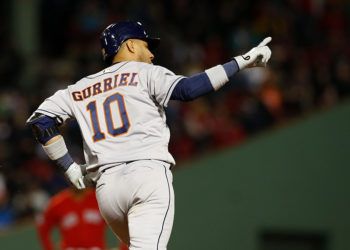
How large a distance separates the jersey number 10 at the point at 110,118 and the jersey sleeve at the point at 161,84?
7.6 inches

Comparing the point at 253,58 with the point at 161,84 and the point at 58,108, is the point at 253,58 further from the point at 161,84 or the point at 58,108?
the point at 58,108

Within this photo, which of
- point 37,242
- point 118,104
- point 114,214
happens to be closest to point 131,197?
point 114,214

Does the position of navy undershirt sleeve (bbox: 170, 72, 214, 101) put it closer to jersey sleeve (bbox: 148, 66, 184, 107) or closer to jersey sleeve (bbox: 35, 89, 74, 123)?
jersey sleeve (bbox: 148, 66, 184, 107)

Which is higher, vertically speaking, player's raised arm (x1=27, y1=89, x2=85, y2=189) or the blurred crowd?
the blurred crowd

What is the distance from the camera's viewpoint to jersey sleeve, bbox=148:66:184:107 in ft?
18.6

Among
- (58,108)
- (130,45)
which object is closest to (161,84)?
(130,45)

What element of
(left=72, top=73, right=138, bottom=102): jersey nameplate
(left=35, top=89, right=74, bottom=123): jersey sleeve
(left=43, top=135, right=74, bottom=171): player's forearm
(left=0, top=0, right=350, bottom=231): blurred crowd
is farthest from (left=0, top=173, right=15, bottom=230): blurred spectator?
(left=72, top=73, right=138, bottom=102): jersey nameplate

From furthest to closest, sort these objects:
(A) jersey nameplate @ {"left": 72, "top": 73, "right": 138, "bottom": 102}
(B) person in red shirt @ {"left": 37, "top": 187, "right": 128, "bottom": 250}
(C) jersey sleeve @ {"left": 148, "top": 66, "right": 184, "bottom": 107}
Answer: (B) person in red shirt @ {"left": 37, "top": 187, "right": 128, "bottom": 250} → (A) jersey nameplate @ {"left": 72, "top": 73, "right": 138, "bottom": 102} → (C) jersey sleeve @ {"left": 148, "top": 66, "right": 184, "bottom": 107}

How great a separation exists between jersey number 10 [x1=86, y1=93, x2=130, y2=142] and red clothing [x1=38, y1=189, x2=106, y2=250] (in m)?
2.99

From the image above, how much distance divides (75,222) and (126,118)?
315 centimetres

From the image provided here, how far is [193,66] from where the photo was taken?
13125mm

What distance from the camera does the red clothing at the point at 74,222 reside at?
8.62m

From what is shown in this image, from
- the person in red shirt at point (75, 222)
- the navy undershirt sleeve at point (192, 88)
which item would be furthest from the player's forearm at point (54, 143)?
the person in red shirt at point (75, 222)

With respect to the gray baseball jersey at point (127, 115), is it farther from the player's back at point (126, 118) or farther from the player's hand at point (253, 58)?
the player's hand at point (253, 58)
